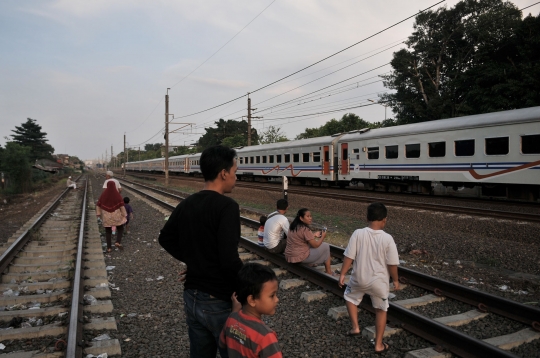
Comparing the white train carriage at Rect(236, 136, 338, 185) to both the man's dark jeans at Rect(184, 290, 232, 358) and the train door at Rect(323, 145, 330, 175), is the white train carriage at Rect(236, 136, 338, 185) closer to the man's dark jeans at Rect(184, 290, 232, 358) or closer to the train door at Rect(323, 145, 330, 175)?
the train door at Rect(323, 145, 330, 175)

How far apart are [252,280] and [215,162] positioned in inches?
29.6

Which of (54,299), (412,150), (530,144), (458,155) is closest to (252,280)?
(54,299)

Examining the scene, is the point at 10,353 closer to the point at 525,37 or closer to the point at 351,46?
the point at 351,46

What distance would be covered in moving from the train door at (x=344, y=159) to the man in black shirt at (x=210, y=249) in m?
18.3

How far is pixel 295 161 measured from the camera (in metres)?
25.0

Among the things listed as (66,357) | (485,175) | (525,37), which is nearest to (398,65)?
(525,37)

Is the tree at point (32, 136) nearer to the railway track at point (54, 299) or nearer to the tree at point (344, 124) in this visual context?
the tree at point (344, 124)

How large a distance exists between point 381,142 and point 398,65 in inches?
740

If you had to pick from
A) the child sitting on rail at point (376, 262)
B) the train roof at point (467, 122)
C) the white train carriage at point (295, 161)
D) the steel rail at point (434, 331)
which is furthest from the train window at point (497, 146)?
the child sitting on rail at point (376, 262)

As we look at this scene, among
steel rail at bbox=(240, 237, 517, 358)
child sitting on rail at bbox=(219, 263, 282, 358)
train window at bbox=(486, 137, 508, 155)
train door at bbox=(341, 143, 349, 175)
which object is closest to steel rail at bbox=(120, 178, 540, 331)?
steel rail at bbox=(240, 237, 517, 358)

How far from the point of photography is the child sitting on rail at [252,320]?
2158 mm

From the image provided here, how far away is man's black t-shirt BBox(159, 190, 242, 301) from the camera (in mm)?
2328

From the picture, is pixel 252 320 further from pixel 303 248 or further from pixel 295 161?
pixel 295 161

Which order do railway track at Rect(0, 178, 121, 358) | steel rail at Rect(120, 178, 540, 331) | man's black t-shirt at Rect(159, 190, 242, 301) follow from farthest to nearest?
1. steel rail at Rect(120, 178, 540, 331)
2. railway track at Rect(0, 178, 121, 358)
3. man's black t-shirt at Rect(159, 190, 242, 301)
